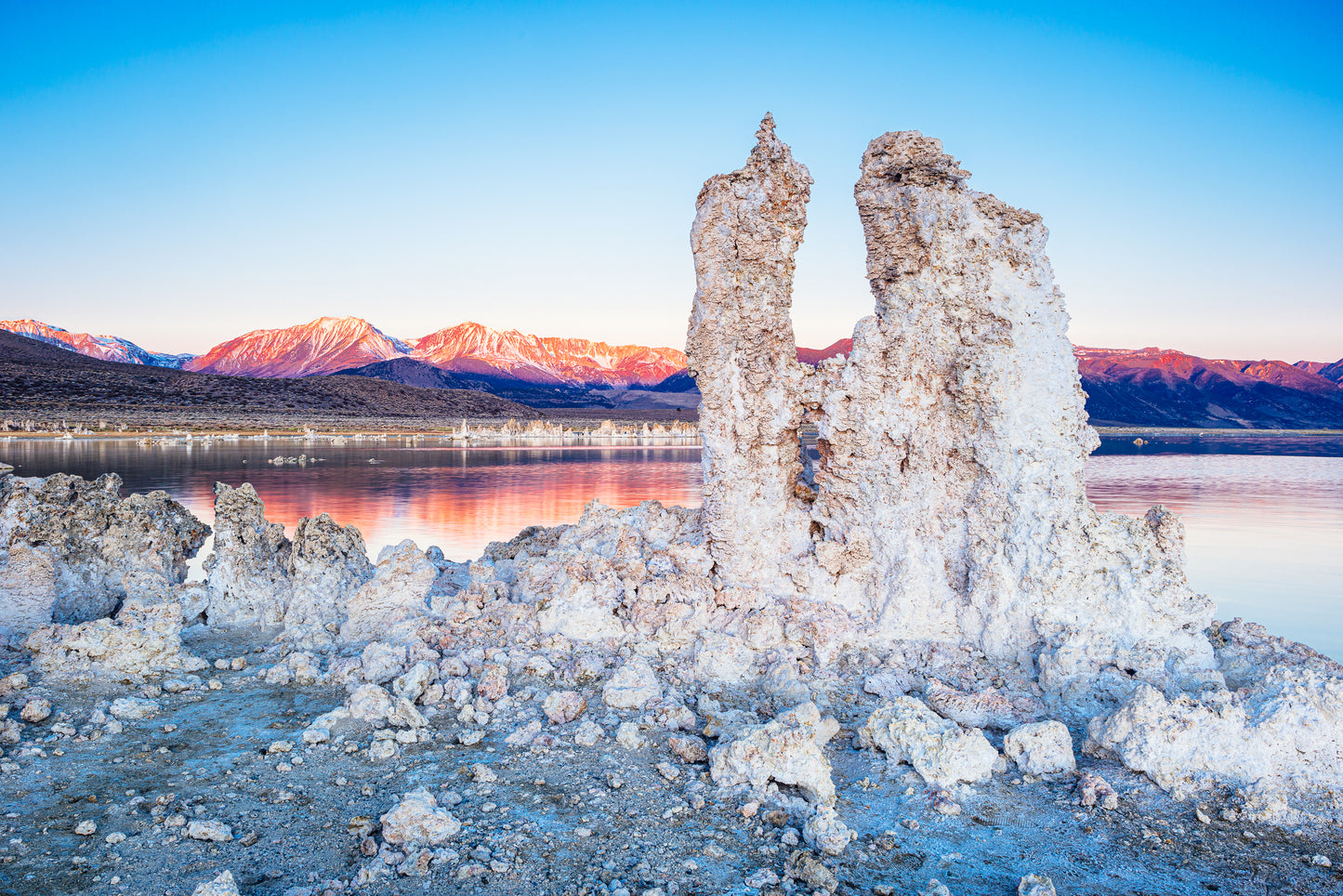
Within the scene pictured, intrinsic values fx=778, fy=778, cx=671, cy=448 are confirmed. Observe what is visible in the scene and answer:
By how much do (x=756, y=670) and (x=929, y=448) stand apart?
2392mm

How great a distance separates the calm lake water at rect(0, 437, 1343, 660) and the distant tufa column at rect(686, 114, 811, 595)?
626 centimetres

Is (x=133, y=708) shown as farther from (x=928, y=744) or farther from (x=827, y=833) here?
(x=928, y=744)

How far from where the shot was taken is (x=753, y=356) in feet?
23.1

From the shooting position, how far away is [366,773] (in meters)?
4.66

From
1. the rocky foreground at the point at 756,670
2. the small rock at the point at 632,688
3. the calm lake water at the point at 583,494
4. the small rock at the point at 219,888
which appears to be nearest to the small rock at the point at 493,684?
the rocky foreground at the point at 756,670

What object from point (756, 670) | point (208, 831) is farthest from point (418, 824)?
point (756, 670)

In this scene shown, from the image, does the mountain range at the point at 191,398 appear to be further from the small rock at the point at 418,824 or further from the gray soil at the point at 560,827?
the small rock at the point at 418,824

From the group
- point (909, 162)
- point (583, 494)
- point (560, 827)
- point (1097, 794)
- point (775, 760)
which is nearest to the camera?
point (560, 827)

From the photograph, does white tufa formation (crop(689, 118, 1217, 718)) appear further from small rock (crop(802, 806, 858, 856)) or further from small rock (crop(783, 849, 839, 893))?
small rock (crop(783, 849, 839, 893))

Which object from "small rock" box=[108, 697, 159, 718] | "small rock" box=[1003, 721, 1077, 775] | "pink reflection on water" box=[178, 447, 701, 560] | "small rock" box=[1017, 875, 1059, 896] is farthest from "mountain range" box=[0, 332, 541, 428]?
"small rock" box=[1017, 875, 1059, 896]

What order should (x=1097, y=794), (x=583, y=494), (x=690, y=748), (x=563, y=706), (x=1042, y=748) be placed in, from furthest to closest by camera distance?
1. (x=583, y=494)
2. (x=563, y=706)
3. (x=690, y=748)
4. (x=1042, y=748)
5. (x=1097, y=794)

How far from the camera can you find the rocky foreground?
3842 mm

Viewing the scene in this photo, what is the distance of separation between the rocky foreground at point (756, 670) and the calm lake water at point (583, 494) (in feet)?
15.4

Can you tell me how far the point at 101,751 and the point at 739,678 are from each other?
4.28 meters
